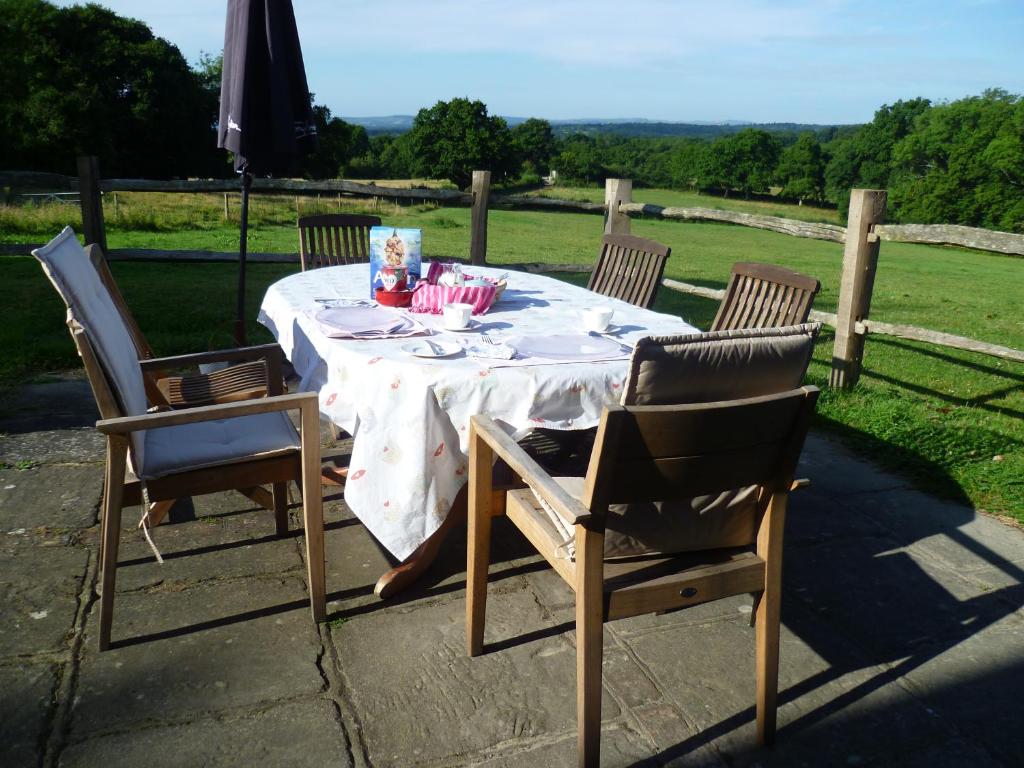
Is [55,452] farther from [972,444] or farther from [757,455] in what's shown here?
[972,444]

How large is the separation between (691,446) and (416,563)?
4.05ft

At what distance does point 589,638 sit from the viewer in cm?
181

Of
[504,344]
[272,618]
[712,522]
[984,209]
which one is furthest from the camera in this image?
[984,209]

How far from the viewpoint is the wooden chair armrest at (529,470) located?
1.76 m

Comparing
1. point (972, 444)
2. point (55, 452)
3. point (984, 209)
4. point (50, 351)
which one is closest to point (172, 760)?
point (55, 452)

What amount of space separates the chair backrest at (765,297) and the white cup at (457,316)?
4.43 feet

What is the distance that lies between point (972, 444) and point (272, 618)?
3.48 m

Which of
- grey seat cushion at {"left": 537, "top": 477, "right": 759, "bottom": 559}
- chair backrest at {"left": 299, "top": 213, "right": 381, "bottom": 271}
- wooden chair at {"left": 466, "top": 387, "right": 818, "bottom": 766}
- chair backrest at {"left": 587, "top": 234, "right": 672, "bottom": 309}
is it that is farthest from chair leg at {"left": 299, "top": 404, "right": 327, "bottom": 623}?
chair backrest at {"left": 299, "top": 213, "right": 381, "bottom": 271}

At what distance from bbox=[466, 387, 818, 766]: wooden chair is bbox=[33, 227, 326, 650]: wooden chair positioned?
26.2 inches

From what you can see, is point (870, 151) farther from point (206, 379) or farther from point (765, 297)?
point (206, 379)

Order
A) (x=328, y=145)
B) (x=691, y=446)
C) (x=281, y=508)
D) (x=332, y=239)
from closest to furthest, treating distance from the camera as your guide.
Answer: (x=691, y=446)
(x=281, y=508)
(x=332, y=239)
(x=328, y=145)

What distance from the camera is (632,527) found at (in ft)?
6.24

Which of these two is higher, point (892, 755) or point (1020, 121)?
point (1020, 121)

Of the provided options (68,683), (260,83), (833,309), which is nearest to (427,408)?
(68,683)
